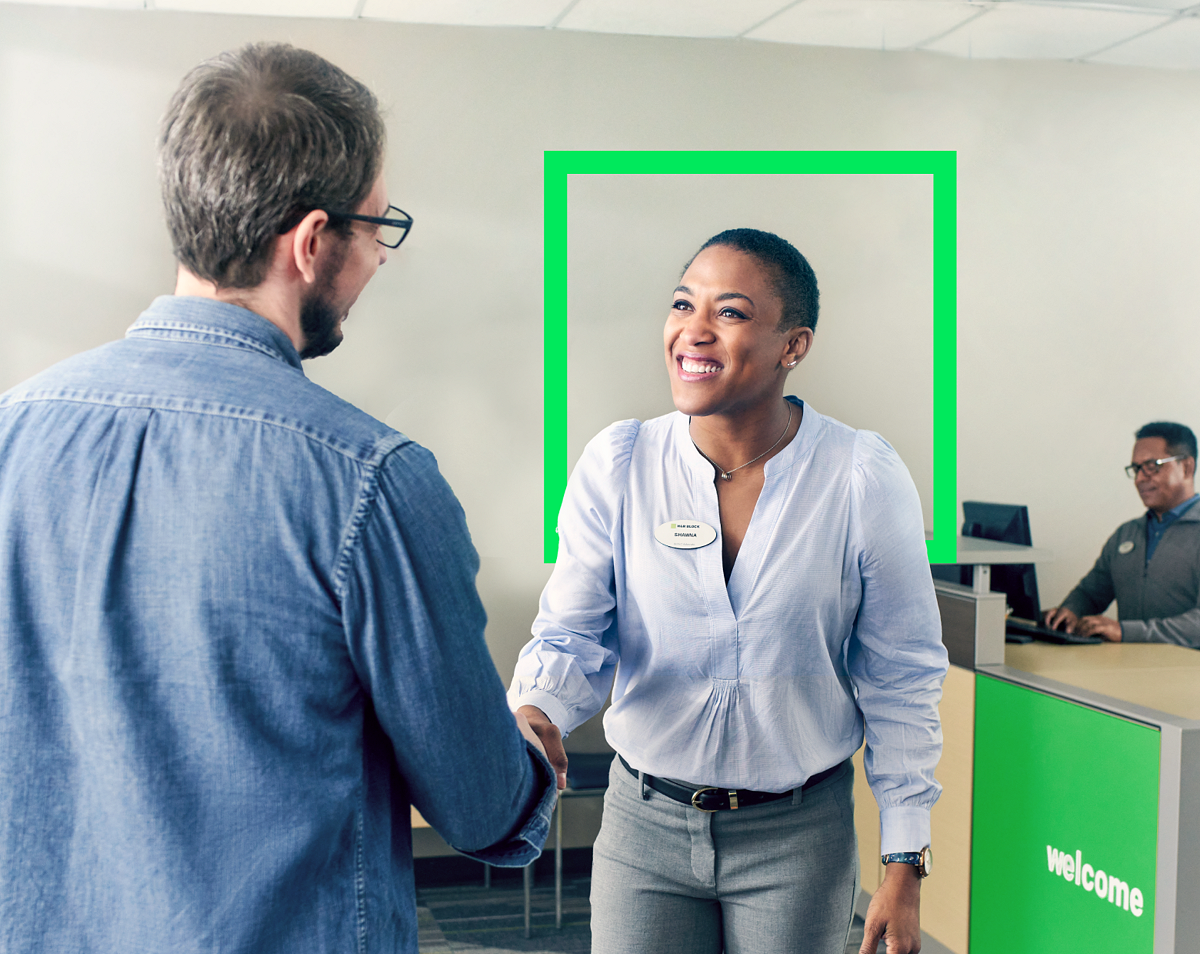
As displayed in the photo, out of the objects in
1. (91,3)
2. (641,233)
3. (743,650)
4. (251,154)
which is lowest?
(743,650)

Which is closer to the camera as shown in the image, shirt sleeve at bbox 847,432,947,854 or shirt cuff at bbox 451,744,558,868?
Result: shirt cuff at bbox 451,744,558,868

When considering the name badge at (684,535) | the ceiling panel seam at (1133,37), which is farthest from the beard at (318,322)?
the ceiling panel seam at (1133,37)

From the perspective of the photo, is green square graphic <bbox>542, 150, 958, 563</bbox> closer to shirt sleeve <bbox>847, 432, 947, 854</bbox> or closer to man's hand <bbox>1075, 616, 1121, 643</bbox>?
man's hand <bbox>1075, 616, 1121, 643</bbox>

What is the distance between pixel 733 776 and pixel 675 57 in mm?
2939

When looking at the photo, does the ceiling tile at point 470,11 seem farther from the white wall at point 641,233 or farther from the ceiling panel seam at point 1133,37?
the ceiling panel seam at point 1133,37

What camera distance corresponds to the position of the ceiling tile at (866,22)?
3645 millimetres

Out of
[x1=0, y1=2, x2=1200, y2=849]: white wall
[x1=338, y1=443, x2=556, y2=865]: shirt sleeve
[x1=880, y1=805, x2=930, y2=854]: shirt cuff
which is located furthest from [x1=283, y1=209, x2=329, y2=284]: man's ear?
[x1=0, y1=2, x2=1200, y2=849]: white wall

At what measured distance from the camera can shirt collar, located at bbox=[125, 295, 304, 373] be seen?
74cm

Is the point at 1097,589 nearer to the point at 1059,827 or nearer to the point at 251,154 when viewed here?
the point at 1059,827

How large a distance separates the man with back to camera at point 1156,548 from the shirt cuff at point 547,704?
2.84 m

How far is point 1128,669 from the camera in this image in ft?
9.30

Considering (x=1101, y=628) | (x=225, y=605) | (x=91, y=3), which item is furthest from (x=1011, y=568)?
(x=91, y=3)

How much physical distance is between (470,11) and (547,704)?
→ 2871 mm

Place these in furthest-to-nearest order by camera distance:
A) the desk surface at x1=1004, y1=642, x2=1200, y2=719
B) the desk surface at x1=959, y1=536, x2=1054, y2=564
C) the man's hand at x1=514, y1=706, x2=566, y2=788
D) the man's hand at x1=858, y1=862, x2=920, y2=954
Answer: the desk surface at x1=959, y1=536, x2=1054, y2=564 < the desk surface at x1=1004, y1=642, x2=1200, y2=719 < the man's hand at x1=858, y1=862, x2=920, y2=954 < the man's hand at x1=514, y1=706, x2=566, y2=788
